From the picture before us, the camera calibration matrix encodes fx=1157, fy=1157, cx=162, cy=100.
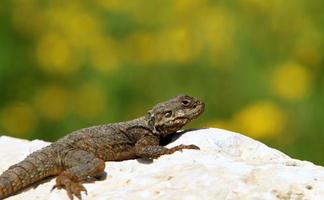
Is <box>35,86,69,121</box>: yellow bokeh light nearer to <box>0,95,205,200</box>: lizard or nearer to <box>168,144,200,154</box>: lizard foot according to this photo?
<box>0,95,205,200</box>: lizard

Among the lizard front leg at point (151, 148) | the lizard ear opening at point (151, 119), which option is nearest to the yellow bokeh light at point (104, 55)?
the lizard ear opening at point (151, 119)

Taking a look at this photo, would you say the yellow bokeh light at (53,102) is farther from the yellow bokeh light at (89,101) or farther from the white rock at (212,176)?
the white rock at (212,176)

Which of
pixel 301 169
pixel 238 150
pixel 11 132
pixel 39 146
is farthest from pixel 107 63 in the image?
pixel 301 169

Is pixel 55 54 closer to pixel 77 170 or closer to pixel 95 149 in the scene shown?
pixel 95 149

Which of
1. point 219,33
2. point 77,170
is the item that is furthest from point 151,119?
point 219,33

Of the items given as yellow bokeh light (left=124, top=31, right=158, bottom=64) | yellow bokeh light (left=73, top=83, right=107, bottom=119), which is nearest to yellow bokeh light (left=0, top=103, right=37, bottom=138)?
yellow bokeh light (left=73, top=83, right=107, bottom=119)

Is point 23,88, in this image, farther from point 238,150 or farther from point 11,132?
point 238,150
